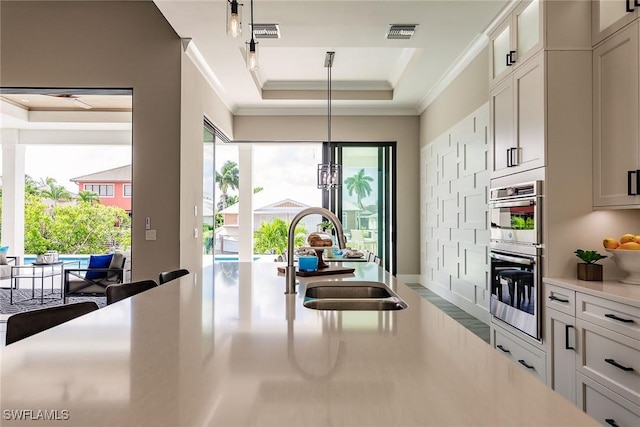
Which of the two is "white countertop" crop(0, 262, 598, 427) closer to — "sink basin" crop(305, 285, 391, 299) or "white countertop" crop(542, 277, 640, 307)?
"sink basin" crop(305, 285, 391, 299)

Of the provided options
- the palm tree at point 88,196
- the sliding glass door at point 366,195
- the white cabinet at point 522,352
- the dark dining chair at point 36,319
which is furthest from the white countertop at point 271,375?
the palm tree at point 88,196

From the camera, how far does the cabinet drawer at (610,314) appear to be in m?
1.84

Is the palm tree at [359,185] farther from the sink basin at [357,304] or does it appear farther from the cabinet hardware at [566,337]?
the sink basin at [357,304]

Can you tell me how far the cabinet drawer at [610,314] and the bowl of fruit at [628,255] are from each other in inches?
12.5

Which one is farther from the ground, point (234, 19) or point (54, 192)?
point (234, 19)

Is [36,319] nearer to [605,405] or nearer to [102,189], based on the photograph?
[605,405]

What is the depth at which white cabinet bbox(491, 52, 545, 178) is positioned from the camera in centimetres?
267

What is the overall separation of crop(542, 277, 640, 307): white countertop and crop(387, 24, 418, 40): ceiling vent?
8.30ft

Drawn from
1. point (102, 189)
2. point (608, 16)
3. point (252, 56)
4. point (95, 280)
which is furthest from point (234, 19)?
point (102, 189)

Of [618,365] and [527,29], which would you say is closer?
[618,365]

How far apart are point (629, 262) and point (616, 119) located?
0.82 meters

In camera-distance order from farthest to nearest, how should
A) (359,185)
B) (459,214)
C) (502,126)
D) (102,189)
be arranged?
1. (102,189)
2. (359,185)
3. (459,214)
4. (502,126)

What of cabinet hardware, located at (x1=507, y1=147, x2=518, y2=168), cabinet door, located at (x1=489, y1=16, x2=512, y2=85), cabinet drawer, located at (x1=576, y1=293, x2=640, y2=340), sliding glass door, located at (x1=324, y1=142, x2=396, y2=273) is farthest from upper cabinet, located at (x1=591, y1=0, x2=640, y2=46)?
sliding glass door, located at (x1=324, y1=142, x2=396, y2=273)

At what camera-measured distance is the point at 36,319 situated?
1.24 meters
